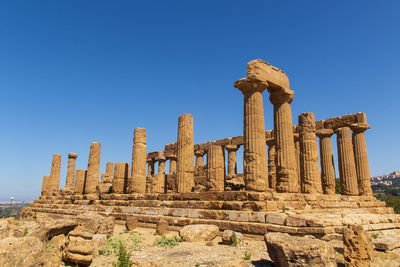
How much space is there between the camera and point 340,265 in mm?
6414

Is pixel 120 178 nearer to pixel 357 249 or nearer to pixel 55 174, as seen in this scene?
pixel 55 174

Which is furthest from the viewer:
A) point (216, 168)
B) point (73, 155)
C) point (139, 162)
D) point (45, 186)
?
point (45, 186)

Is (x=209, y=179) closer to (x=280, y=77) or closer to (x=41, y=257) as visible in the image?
(x=280, y=77)

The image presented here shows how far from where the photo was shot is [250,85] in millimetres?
13078

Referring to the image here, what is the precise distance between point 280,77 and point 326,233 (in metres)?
8.13

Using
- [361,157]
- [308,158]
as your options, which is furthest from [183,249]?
[361,157]

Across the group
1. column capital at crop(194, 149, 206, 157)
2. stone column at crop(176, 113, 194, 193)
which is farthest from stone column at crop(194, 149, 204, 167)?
stone column at crop(176, 113, 194, 193)

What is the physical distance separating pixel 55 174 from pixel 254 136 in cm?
2510

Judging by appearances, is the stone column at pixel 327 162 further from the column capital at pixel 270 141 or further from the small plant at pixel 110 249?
the small plant at pixel 110 249

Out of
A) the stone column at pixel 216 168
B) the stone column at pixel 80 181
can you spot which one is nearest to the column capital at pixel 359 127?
the stone column at pixel 216 168

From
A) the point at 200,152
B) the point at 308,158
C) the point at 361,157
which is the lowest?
the point at 308,158

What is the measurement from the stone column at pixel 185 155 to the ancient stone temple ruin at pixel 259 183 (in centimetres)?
5

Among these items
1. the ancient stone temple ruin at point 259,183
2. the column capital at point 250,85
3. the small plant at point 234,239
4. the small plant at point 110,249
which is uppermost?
the column capital at point 250,85

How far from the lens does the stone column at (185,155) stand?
15617mm
